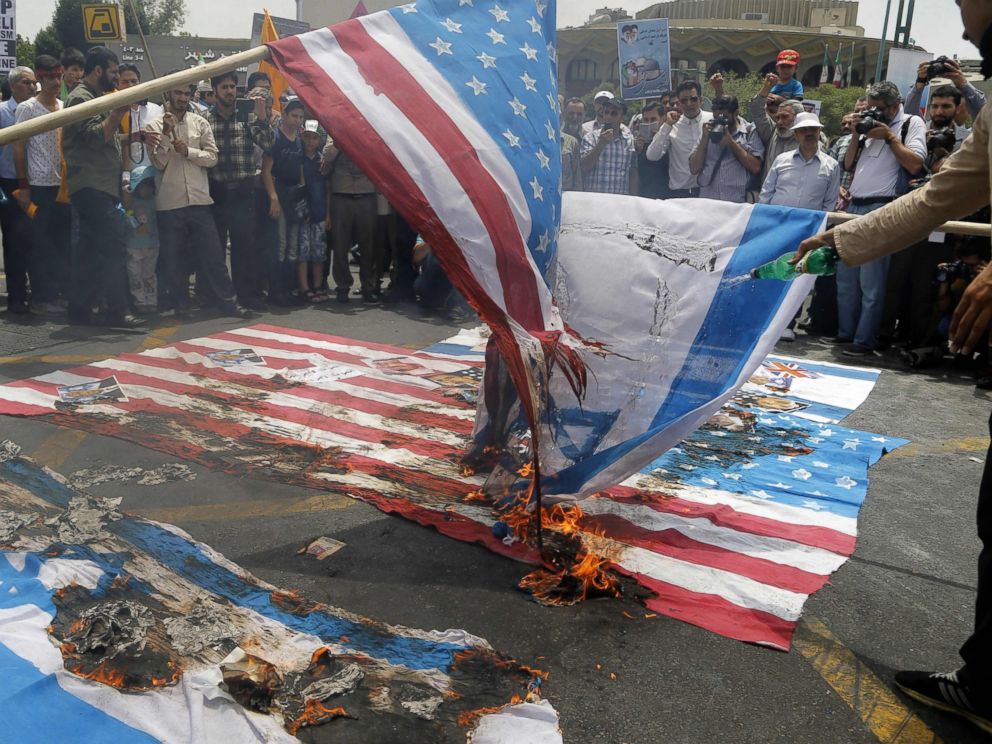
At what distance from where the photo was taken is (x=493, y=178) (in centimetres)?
329

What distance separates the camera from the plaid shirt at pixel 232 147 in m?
7.99

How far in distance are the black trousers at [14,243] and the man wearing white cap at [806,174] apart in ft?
22.3

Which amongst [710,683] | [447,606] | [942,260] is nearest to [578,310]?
[447,606]

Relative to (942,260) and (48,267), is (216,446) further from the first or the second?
(942,260)

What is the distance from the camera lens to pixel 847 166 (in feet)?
25.6

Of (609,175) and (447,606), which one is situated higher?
(609,175)

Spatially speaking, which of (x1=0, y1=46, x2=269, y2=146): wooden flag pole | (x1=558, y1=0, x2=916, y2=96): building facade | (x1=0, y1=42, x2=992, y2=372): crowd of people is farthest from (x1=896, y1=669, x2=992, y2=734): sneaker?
(x1=558, y1=0, x2=916, y2=96): building facade

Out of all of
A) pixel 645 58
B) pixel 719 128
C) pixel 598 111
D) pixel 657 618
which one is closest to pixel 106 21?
pixel 598 111

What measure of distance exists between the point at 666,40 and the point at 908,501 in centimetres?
692

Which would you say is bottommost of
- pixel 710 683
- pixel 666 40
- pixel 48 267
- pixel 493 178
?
pixel 710 683

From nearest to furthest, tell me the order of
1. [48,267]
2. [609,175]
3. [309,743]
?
[309,743] → [48,267] → [609,175]

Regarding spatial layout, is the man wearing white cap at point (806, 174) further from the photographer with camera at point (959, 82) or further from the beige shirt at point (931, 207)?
the beige shirt at point (931, 207)

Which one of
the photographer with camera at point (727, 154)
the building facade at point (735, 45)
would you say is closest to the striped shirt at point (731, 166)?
the photographer with camera at point (727, 154)

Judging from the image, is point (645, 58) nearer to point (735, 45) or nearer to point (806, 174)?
point (806, 174)
